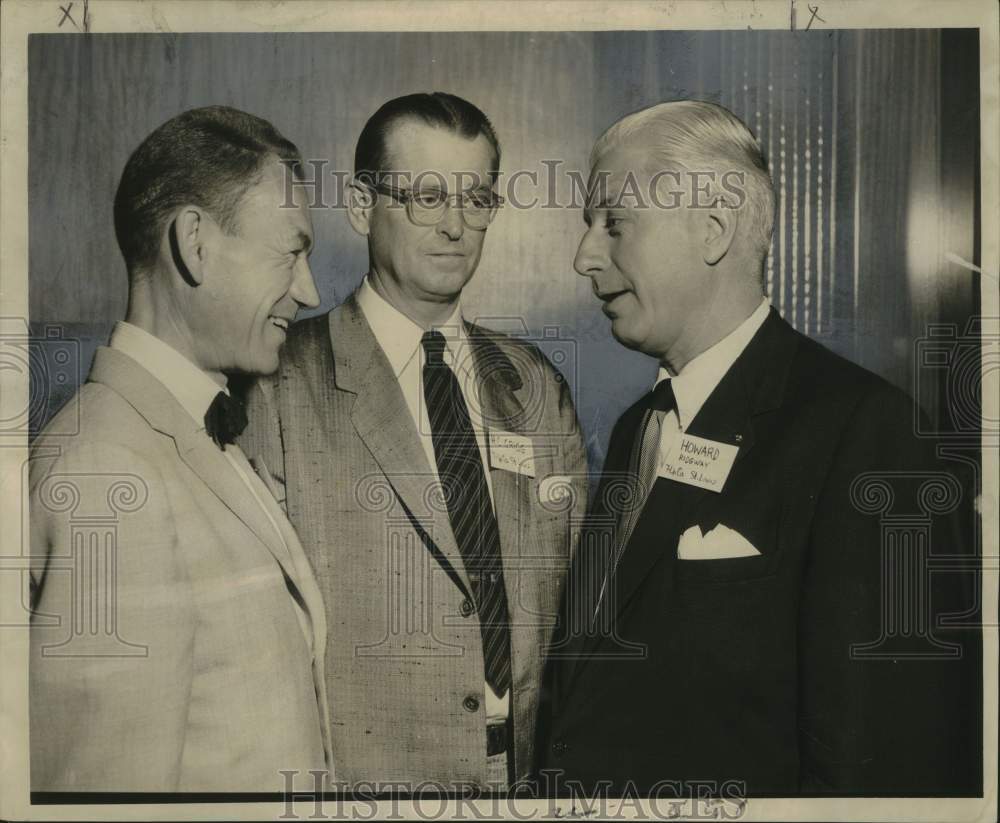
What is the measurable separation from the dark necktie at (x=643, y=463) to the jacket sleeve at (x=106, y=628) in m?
1.05

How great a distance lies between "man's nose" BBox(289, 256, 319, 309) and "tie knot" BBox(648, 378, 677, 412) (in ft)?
2.86

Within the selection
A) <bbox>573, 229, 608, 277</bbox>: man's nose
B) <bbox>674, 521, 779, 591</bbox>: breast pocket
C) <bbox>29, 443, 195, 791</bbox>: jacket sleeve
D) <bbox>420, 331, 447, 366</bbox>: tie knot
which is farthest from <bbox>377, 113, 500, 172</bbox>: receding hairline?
<bbox>674, 521, 779, 591</bbox>: breast pocket

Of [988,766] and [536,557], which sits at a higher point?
[536,557]

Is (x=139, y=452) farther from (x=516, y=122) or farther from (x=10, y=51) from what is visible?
(x=516, y=122)

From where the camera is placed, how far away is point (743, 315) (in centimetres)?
231

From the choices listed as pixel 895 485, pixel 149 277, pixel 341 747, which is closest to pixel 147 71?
pixel 149 277

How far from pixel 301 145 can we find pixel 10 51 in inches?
31.3

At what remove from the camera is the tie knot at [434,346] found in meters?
2.31

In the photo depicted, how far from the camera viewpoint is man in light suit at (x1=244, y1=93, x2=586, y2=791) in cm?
229

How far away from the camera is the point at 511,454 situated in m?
2.32

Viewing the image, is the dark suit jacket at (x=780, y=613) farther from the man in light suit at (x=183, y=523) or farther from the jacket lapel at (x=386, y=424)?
the man in light suit at (x=183, y=523)

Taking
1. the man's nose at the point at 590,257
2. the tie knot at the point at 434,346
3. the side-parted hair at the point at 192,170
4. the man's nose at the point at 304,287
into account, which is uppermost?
the side-parted hair at the point at 192,170

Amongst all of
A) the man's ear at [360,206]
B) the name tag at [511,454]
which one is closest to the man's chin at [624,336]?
the name tag at [511,454]

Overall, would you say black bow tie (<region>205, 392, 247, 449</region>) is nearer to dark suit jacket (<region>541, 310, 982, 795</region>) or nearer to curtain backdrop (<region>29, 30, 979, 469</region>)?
curtain backdrop (<region>29, 30, 979, 469</region>)
